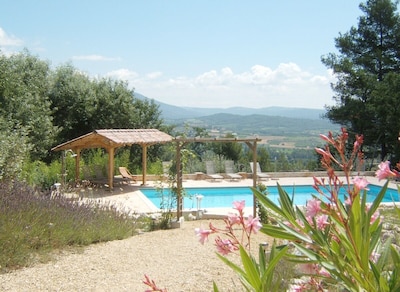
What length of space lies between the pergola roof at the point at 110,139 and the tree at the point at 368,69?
32.5ft

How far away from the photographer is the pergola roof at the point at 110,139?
44.2 ft

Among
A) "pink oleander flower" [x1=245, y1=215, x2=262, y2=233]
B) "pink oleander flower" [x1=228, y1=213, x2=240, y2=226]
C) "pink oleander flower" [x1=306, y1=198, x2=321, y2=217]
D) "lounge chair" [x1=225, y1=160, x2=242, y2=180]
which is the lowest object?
"lounge chair" [x1=225, y1=160, x2=242, y2=180]

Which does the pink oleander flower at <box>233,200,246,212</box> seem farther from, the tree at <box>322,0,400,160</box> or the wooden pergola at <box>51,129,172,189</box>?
the tree at <box>322,0,400,160</box>

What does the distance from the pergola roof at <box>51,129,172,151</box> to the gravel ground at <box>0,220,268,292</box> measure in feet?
23.6

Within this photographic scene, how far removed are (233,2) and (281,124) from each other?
72785 mm

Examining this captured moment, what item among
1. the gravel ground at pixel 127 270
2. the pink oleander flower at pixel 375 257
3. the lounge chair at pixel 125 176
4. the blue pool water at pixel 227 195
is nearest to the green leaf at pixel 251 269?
the pink oleander flower at pixel 375 257

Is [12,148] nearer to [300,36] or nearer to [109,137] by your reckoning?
[109,137]

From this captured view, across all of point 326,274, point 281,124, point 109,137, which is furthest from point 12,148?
point 281,124

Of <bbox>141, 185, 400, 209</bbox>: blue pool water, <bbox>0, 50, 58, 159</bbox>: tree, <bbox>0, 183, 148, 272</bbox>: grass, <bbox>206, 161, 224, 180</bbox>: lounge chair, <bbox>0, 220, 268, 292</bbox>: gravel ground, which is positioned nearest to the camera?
<bbox>0, 220, 268, 292</bbox>: gravel ground

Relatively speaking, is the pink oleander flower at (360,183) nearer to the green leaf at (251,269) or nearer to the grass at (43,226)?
the green leaf at (251,269)

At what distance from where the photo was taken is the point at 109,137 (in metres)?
13.3

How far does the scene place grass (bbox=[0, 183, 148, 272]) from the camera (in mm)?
5133

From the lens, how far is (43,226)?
226 inches

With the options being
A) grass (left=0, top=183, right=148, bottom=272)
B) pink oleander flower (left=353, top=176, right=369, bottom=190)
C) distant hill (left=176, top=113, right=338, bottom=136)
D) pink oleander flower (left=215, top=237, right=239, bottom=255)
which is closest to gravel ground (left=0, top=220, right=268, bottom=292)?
grass (left=0, top=183, right=148, bottom=272)
